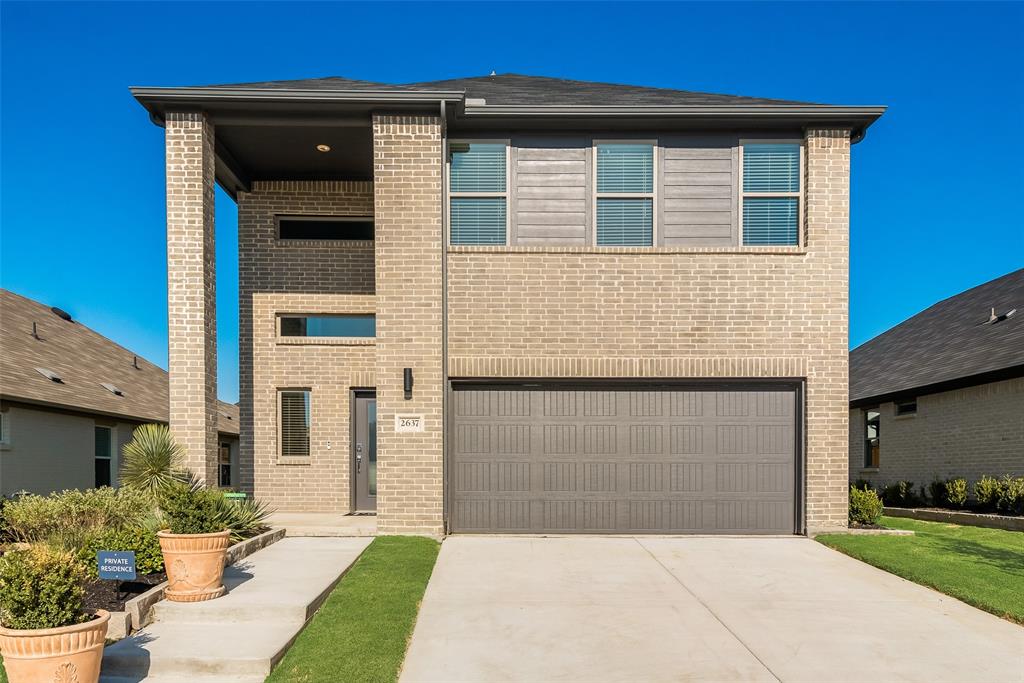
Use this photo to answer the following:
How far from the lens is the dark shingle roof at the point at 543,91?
11203 millimetres

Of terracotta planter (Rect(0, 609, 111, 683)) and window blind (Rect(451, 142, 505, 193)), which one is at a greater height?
window blind (Rect(451, 142, 505, 193))

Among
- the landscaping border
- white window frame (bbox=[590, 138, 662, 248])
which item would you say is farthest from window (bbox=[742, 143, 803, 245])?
the landscaping border

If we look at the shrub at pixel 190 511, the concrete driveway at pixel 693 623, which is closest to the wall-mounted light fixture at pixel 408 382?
the concrete driveway at pixel 693 623

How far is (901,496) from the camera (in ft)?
55.6

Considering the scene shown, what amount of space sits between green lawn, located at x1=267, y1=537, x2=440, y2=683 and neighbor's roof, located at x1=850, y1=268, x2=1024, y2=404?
12.2 m

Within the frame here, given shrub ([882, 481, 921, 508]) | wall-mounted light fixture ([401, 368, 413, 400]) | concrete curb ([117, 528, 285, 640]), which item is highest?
wall-mounted light fixture ([401, 368, 413, 400])

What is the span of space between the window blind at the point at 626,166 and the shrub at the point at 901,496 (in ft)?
34.9

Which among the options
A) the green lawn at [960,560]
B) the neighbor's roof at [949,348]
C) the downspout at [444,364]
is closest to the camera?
the green lawn at [960,560]

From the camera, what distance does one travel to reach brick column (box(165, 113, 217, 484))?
1043cm

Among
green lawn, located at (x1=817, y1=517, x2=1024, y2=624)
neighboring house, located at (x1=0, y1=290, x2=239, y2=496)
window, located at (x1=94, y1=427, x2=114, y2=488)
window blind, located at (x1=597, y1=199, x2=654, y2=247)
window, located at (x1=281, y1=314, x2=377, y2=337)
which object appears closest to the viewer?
green lawn, located at (x1=817, y1=517, x2=1024, y2=624)

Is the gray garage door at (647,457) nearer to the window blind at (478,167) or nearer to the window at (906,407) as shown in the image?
the window blind at (478,167)

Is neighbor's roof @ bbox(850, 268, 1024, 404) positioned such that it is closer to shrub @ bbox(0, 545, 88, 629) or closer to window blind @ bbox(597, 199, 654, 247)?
window blind @ bbox(597, 199, 654, 247)

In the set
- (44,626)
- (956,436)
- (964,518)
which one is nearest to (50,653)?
(44,626)

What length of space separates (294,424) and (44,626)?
8.53 m
